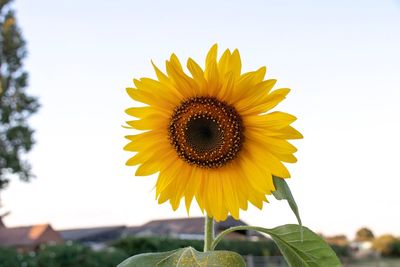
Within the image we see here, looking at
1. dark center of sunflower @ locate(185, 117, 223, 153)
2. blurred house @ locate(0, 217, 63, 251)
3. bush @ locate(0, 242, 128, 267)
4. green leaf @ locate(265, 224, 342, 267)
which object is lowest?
blurred house @ locate(0, 217, 63, 251)

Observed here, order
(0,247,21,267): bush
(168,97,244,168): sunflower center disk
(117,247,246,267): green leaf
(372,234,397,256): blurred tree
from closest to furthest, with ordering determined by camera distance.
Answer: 1. (117,247,246,267): green leaf
2. (168,97,244,168): sunflower center disk
3. (0,247,21,267): bush
4. (372,234,397,256): blurred tree

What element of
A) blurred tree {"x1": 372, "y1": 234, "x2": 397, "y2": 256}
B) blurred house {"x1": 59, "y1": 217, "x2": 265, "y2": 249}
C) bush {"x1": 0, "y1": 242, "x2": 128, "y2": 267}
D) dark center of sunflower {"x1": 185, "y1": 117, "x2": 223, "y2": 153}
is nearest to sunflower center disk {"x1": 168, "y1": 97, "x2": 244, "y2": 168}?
dark center of sunflower {"x1": 185, "y1": 117, "x2": 223, "y2": 153}

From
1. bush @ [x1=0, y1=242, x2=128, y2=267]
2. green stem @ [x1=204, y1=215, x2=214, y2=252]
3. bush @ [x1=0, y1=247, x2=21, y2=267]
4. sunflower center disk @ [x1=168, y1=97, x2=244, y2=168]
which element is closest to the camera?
green stem @ [x1=204, y1=215, x2=214, y2=252]

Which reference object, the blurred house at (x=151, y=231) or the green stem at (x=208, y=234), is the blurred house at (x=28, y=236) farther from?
the green stem at (x=208, y=234)

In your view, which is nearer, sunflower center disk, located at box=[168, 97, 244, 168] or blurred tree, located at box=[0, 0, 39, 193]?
sunflower center disk, located at box=[168, 97, 244, 168]

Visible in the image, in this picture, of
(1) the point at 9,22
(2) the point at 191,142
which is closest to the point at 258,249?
(1) the point at 9,22

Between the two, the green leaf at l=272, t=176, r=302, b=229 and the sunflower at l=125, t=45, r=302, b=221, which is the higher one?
the sunflower at l=125, t=45, r=302, b=221

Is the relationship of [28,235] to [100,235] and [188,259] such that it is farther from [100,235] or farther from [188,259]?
[188,259]

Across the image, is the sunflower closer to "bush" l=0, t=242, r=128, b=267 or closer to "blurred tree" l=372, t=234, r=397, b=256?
"bush" l=0, t=242, r=128, b=267
